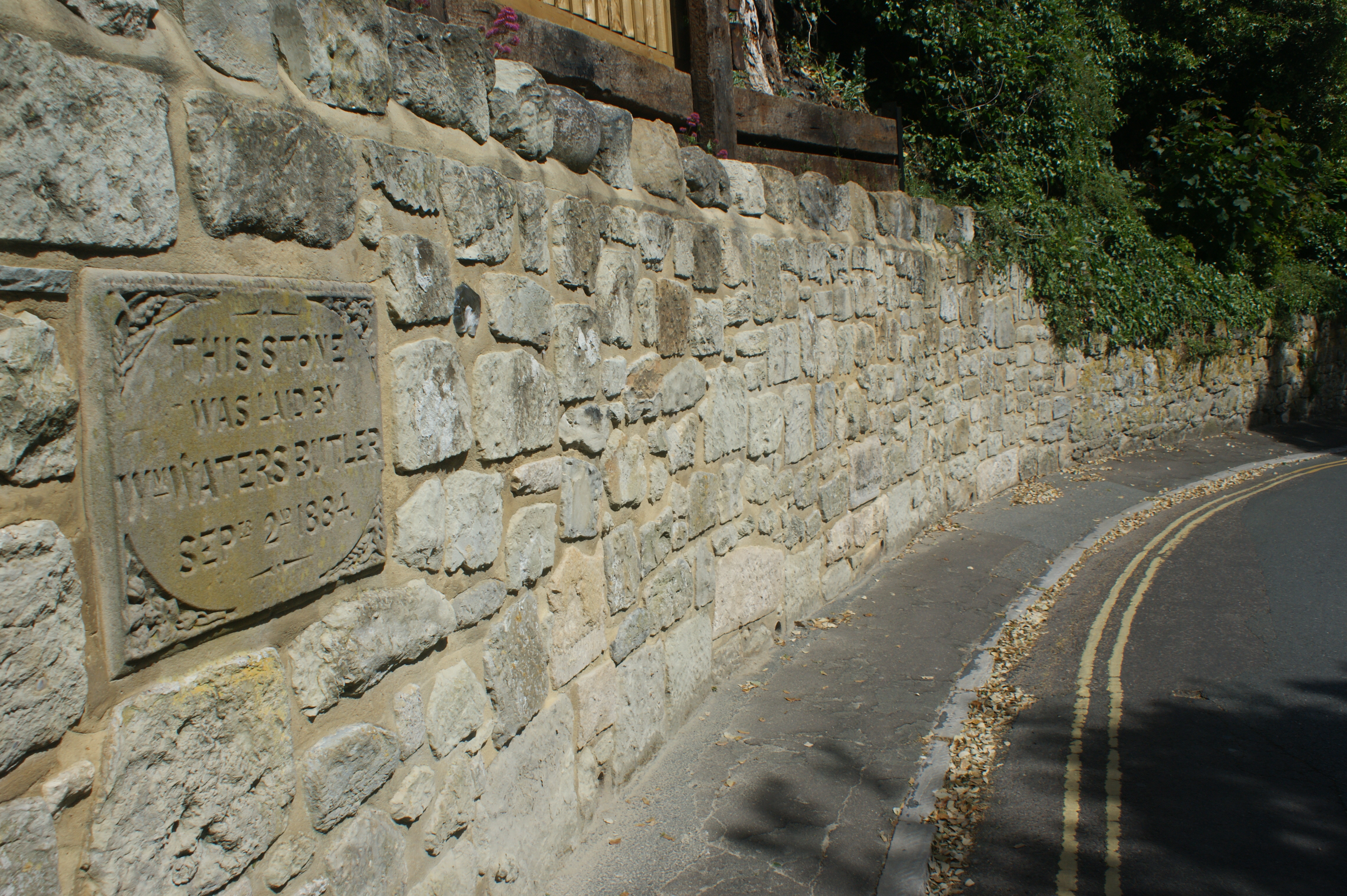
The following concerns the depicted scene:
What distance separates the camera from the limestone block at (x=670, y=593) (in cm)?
407

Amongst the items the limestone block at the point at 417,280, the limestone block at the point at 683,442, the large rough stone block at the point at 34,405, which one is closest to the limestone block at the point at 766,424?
the limestone block at the point at 683,442

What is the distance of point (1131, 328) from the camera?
1172cm

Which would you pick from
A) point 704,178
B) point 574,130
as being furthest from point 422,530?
point 704,178

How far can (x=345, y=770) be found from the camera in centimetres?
223

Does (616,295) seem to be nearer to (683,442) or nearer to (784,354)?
(683,442)

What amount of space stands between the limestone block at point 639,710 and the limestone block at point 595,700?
0.06 metres

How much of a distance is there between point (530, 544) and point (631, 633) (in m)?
0.94

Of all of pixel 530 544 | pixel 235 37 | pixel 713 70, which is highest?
pixel 713 70

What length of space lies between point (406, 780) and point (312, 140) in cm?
171

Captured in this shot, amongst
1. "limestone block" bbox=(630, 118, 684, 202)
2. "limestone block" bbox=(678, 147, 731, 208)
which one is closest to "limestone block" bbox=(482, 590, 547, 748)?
"limestone block" bbox=(630, 118, 684, 202)

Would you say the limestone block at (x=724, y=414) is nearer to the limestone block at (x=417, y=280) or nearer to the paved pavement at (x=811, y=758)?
the paved pavement at (x=811, y=758)

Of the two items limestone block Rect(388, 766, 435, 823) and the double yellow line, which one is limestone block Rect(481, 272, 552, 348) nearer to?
limestone block Rect(388, 766, 435, 823)

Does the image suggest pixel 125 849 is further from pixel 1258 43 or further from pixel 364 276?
pixel 1258 43

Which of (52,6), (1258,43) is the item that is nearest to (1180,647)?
(52,6)
